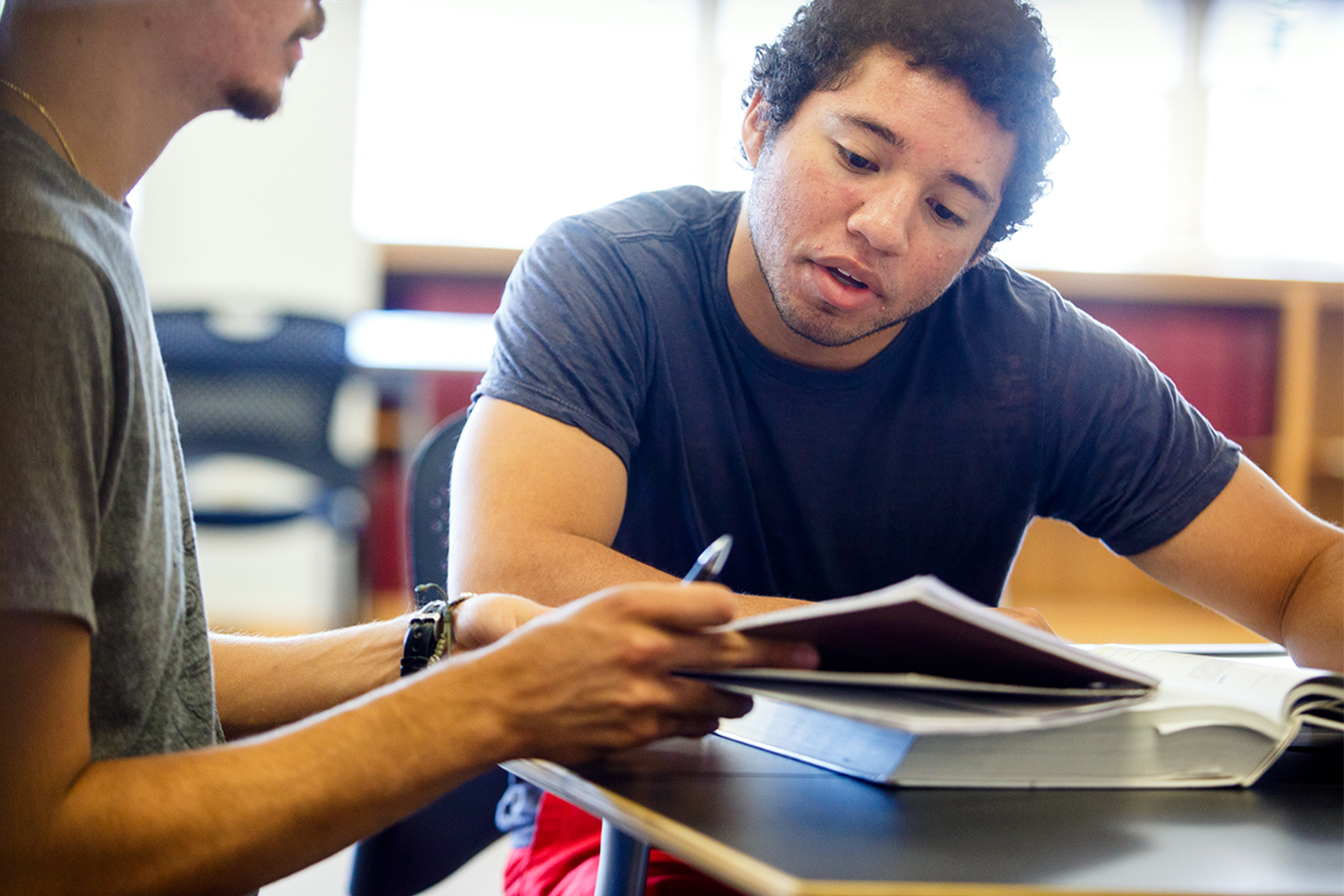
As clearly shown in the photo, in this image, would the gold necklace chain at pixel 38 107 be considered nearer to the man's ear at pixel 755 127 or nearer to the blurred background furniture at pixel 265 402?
the man's ear at pixel 755 127

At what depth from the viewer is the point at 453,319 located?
4.11 meters

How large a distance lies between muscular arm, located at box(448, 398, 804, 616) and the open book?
0.37 m

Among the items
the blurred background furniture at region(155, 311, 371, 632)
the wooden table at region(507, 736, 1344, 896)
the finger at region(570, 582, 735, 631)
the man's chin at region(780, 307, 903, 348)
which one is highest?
the man's chin at region(780, 307, 903, 348)

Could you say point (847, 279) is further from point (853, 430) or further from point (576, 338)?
point (576, 338)

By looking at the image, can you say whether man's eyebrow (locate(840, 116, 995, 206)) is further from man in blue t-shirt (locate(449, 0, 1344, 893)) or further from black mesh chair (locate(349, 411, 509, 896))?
black mesh chair (locate(349, 411, 509, 896))

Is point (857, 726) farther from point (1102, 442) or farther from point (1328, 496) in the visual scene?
point (1328, 496)

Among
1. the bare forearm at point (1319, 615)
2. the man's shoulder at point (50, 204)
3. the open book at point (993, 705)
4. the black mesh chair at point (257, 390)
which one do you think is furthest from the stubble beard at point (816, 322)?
the black mesh chair at point (257, 390)

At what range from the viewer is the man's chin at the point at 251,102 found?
714 mm

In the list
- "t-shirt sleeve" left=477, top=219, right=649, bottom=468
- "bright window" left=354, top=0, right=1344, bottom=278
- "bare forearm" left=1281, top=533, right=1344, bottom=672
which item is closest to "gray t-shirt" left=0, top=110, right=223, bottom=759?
"t-shirt sleeve" left=477, top=219, right=649, bottom=468

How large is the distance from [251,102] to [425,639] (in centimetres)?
38

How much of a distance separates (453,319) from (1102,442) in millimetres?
3095

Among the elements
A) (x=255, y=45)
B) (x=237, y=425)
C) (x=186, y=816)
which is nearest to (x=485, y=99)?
(x=237, y=425)

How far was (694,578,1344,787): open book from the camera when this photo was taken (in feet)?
1.75

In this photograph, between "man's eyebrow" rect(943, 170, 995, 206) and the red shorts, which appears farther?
"man's eyebrow" rect(943, 170, 995, 206)
